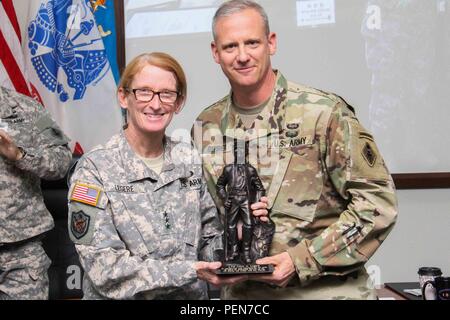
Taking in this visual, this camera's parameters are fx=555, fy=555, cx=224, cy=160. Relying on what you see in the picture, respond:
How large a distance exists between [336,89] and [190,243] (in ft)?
5.77

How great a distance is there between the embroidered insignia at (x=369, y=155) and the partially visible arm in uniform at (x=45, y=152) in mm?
1306

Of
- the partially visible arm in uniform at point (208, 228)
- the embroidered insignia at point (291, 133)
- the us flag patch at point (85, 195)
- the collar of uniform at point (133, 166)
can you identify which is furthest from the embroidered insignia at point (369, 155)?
the us flag patch at point (85, 195)

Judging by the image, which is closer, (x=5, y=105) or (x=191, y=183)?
(x=191, y=183)

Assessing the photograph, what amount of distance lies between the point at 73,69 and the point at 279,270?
6.63 feet

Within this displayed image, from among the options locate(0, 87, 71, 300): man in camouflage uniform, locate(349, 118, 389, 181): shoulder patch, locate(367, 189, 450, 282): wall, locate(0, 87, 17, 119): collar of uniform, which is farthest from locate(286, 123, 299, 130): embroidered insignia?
locate(367, 189, 450, 282): wall

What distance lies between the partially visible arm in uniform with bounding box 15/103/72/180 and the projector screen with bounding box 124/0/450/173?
0.79m

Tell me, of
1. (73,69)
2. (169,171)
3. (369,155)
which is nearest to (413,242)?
(369,155)

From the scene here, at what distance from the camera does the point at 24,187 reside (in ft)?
7.29

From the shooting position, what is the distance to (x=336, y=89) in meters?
2.92

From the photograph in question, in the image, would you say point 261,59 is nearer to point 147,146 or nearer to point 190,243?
point 147,146

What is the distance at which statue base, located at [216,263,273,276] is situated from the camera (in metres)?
1.30

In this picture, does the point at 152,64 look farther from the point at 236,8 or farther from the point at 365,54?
the point at 365,54

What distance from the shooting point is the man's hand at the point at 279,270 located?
1.32 metres
